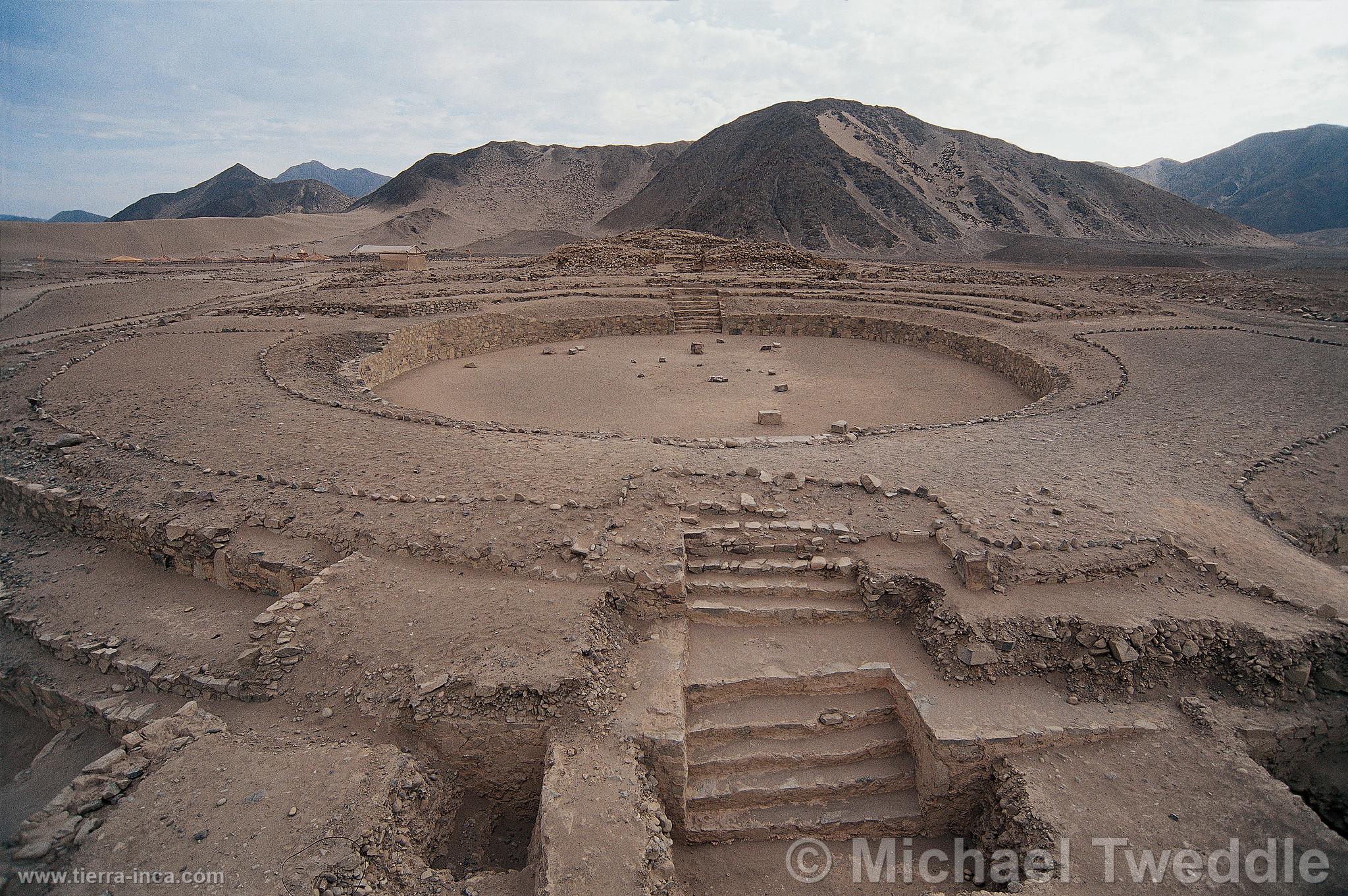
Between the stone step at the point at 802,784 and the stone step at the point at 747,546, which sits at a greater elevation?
the stone step at the point at 747,546

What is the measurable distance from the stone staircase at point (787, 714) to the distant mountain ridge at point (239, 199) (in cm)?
10454

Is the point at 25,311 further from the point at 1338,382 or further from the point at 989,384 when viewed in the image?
the point at 1338,382

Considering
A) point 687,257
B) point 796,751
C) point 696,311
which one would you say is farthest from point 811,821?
point 687,257

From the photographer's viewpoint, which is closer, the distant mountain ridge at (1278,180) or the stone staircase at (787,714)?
the stone staircase at (787,714)

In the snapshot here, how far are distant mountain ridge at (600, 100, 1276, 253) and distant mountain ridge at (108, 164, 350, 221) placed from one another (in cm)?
6051

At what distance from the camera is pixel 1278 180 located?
6962cm

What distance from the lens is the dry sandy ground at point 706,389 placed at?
37.8ft

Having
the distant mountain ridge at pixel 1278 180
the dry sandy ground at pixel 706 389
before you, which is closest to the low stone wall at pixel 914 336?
the dry sandy ground at pixel 706 389

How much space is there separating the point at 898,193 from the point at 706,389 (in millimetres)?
44884

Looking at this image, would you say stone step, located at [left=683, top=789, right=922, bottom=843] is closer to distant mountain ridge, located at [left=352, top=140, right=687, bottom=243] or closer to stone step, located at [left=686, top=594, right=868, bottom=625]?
stone step, located at [left=686, top=594, right=868, bottom=625]

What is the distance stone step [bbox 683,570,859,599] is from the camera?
5.96 metres

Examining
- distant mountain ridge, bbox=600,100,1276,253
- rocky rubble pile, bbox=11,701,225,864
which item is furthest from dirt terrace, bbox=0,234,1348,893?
distant mountain ridge, bbox=600,100,1276,253

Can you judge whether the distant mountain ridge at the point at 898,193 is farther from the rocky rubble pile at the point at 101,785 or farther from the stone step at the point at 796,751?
the rocky rubble pile at the point at 101,785

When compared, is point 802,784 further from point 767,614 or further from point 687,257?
point 687,257
